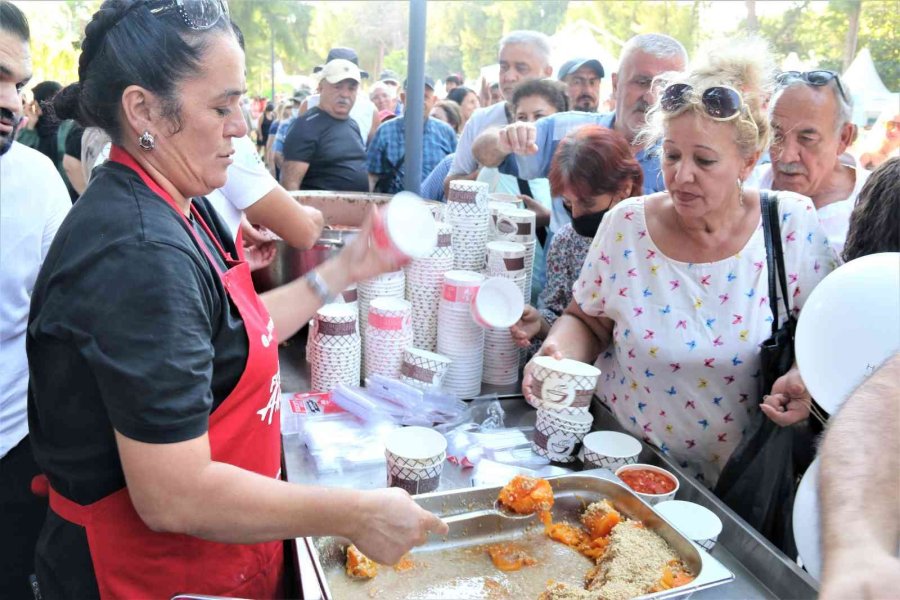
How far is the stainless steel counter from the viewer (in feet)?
4.53

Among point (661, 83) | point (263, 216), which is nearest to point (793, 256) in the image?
point (661, 83)

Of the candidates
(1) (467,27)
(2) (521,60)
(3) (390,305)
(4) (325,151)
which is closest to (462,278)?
(3) (390,305)

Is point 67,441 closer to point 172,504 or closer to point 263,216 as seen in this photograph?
point 172,504

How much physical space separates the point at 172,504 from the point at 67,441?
0.26 m

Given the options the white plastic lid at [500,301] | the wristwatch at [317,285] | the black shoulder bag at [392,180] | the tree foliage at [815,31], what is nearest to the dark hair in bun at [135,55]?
the wristwatch at [317,285]

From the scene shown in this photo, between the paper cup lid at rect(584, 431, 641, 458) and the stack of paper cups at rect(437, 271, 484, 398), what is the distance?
546 millimetres

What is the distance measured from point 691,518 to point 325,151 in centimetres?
402

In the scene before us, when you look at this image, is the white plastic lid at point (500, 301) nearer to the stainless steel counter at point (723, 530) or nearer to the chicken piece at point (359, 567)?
the stainless steel counter at point (723, 530)

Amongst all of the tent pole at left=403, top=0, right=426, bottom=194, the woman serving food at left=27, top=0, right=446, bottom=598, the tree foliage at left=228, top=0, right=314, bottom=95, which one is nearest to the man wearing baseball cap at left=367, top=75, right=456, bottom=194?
the tent pole at left=403, top=0, right=426, bottom=194

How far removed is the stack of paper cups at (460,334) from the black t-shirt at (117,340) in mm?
1071

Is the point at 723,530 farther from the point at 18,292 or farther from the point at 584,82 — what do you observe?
the point at 584,82

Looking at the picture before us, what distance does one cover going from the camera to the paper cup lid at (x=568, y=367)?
5.68ft

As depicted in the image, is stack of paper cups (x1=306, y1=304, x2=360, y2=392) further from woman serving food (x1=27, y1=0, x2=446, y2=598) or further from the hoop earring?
the hoop earring

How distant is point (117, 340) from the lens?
0.97 metres
